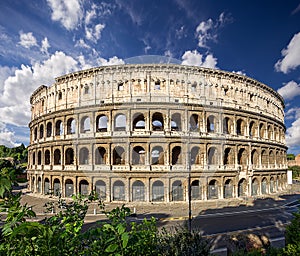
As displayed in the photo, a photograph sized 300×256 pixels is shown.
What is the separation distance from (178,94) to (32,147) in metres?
28.0

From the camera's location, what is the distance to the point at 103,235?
3221mm

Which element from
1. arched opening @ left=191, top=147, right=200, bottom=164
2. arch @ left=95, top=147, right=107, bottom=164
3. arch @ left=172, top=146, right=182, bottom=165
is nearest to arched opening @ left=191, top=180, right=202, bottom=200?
arched opening @ left=191, top=147, right=200, bottom=164

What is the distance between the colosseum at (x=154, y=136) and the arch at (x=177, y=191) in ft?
0.42

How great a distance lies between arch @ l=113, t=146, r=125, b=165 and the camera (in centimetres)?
2716

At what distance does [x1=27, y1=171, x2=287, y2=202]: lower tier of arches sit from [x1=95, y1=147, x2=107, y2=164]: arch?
2361mm

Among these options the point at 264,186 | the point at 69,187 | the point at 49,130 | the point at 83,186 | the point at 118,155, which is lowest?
the point at 264,186

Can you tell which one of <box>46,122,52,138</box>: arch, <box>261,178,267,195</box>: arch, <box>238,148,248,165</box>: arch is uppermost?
<box>46,122,52,138</box>: arch

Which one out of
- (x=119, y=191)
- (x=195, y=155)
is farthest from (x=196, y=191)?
(x=119, y=191)

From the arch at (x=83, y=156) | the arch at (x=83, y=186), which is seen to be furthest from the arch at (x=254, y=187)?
the arch at (x=83, y=156)

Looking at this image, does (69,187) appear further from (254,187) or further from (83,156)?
(254,187)

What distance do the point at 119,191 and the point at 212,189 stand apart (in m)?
13.1

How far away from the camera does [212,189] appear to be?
27484mm

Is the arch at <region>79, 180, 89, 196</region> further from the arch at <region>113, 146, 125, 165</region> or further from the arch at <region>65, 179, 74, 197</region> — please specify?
the arch at <region>113, 146, 125, 165</region>

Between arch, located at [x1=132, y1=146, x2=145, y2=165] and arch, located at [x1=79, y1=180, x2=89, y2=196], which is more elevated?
arch, located at [x1=132, y1=146, x2=145, y2=165]
